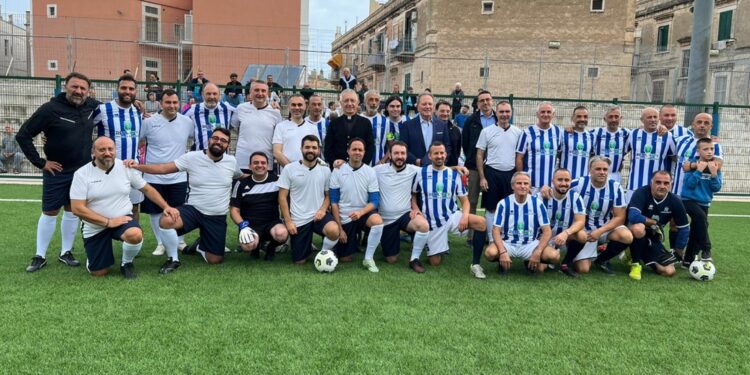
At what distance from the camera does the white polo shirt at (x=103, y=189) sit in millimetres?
4461

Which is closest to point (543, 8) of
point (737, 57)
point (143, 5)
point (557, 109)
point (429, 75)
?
point (429, 75)

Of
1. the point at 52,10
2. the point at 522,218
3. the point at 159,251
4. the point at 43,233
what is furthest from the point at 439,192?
the point at 52,10

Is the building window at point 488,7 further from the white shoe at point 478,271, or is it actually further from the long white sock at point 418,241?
the white shoe at point 478,271

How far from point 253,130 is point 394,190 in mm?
1687

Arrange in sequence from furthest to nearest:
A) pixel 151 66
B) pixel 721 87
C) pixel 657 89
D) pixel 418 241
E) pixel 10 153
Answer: pixel 721 87 < pixel 657 89 < pixel 151 66 < pixel 10 153 < pixel 418 241

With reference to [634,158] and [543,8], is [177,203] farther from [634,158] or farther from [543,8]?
[543,8]

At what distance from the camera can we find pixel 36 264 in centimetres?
474

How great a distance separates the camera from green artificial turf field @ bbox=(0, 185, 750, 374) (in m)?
3.08

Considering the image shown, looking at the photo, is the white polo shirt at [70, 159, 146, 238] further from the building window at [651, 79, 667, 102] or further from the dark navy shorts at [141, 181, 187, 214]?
the building window at [651, 79, 667, 102]

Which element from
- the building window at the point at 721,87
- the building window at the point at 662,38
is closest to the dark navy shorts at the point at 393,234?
the building window at the point at 721,87

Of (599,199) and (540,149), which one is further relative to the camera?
(540,149)

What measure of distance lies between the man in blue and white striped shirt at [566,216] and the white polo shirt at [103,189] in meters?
3.94

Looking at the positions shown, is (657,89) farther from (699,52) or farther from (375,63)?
(699,52)

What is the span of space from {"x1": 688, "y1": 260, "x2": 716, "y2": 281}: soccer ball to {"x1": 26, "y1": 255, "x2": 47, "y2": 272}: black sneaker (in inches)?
244
